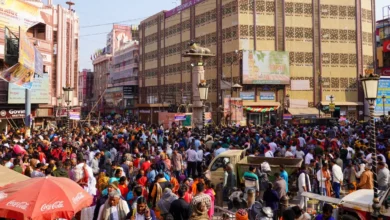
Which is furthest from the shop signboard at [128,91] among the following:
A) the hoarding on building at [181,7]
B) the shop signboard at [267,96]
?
the shop signboard at [267,96]

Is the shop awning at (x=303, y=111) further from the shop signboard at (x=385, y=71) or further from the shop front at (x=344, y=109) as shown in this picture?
the shop signboard at (x=385, y=71)

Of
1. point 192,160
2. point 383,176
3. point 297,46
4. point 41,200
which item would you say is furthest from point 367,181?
point 297,46

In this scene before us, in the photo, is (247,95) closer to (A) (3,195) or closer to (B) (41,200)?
(A) (3,195)

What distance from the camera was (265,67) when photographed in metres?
43.4

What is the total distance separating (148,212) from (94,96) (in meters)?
94.8

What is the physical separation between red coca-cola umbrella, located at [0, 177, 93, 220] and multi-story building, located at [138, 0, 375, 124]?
1494 inches

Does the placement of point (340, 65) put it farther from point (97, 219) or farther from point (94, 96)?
point (94, 96)

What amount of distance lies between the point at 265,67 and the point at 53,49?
2309 centimetres

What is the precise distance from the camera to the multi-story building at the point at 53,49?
33000mm

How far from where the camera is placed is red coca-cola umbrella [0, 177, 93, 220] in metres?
5.38

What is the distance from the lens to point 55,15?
35.7m

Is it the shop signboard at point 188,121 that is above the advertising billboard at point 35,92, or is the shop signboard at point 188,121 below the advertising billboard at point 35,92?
below

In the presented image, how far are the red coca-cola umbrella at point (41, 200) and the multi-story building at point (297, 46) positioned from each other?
37936 millimetres

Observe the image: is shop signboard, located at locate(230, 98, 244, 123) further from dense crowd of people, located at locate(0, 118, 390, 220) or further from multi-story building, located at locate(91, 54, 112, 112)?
multi-story building, located at locate(91, 54, 112, 112)
